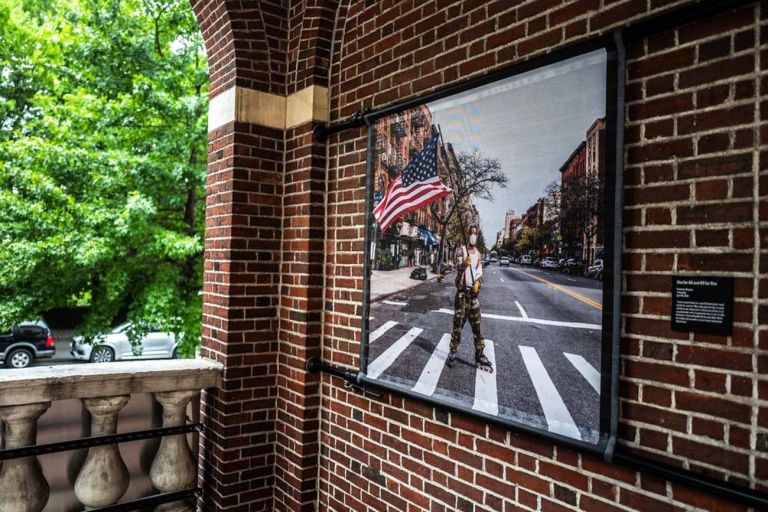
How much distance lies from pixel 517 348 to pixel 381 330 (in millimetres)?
886

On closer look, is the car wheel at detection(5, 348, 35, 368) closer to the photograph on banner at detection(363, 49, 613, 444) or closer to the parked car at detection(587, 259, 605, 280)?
the photograph on banner at detection(363, 49, 613, 444)

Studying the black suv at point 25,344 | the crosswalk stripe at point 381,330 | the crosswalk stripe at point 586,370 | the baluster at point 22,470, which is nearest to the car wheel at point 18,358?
the black suv at point 25,344

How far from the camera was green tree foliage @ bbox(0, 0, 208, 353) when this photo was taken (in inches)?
289

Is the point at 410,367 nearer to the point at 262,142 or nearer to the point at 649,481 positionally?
the point at 649,481

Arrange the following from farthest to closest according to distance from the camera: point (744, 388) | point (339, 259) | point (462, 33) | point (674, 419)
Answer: point (339, 259) → point (462, 33) → point (674, 419) → point (744, 388)

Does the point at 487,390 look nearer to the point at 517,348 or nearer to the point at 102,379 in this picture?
the point at 517,348

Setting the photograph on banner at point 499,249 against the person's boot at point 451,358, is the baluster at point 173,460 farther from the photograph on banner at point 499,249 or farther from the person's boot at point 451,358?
the person's boot at point 451,358

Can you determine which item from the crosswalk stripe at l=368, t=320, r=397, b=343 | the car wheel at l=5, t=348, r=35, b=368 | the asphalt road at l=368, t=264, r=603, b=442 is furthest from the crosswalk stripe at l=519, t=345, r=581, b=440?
the car wheel at l=5, t=348, r=35, b=368

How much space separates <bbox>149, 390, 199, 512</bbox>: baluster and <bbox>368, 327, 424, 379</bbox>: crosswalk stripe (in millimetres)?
1330

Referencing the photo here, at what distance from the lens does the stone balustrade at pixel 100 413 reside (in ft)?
8.68

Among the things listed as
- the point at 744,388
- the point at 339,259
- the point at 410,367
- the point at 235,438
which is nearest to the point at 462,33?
the point at 339,259

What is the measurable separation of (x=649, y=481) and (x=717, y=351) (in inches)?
19.9

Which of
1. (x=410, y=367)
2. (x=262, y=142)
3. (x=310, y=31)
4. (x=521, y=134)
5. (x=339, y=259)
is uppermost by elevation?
(x=310, y=31)

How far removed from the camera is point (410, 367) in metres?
2.58
